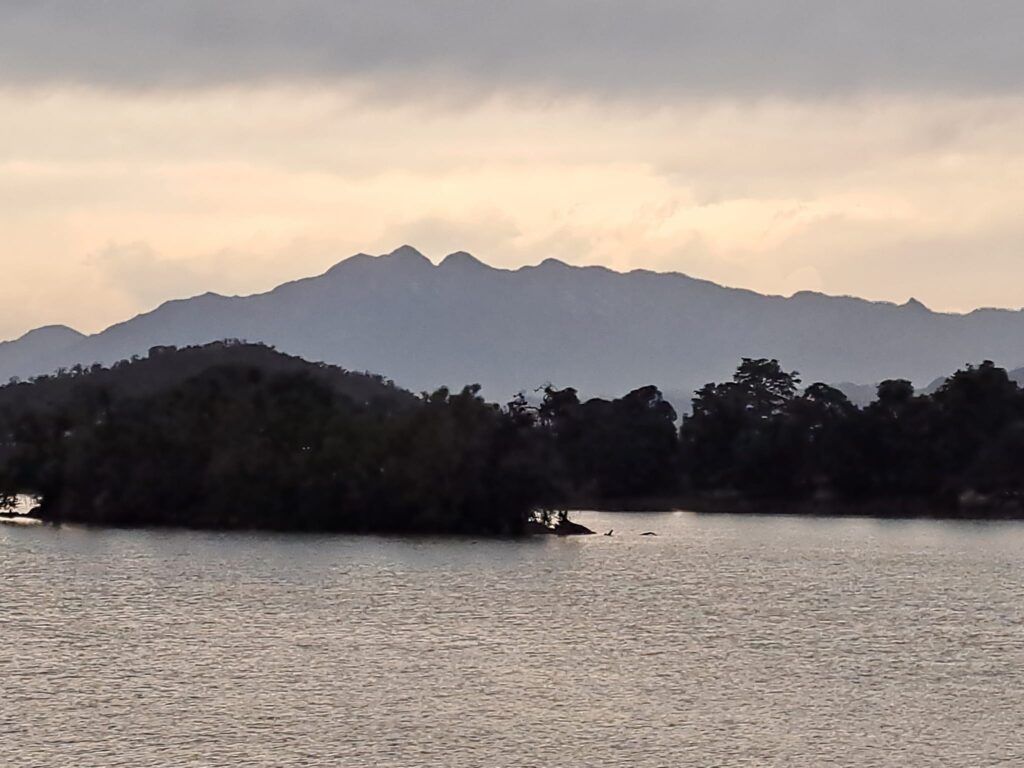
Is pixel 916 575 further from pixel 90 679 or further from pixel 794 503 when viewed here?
pixel 794 503

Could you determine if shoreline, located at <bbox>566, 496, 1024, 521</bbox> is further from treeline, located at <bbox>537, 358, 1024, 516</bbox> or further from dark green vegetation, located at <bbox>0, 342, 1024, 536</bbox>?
dark green vegetation, located at <bbox>0, 342, 1024, 536</bbox>

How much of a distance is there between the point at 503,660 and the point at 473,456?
69.6 m

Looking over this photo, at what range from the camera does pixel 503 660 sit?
6288cm

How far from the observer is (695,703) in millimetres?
54375

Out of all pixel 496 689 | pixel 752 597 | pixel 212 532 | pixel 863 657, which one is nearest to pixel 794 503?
pixel 212 532

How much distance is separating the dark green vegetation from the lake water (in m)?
22.0

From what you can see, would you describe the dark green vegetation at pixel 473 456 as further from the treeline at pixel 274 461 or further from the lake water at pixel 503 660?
the lake water at pixel 503 660

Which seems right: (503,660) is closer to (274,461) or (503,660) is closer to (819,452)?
(274,461)

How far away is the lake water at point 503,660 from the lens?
47.5 metres

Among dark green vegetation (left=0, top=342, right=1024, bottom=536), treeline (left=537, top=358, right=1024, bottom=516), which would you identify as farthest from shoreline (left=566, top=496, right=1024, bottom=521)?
dark green vegetation (left=0, top=342, right=1024, bottom=536)

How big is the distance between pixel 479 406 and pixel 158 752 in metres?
92.3

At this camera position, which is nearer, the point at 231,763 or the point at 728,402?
the point at 231,763

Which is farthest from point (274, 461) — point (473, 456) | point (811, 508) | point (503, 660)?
point (503, 660)

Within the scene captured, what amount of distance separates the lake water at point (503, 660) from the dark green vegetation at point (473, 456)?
2204 centimetres
